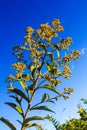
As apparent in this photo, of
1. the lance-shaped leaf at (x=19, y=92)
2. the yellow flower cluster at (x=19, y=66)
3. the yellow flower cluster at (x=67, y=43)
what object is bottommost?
the lance-shaped leaf at (x=19, y=92)

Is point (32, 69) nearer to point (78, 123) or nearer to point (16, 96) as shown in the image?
point (16, 96)

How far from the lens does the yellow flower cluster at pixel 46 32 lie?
29.1 ft

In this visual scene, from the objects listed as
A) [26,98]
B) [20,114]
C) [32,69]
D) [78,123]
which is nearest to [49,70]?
[32,69]

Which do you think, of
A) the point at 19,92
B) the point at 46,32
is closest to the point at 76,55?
the point at 46,32

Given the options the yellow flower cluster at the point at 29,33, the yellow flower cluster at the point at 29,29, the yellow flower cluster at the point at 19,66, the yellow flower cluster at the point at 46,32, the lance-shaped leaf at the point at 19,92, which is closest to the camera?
the lance-shaped leaf at the point at 19,92

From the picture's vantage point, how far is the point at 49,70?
8156mm

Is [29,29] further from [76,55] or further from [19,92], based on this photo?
[19,92]

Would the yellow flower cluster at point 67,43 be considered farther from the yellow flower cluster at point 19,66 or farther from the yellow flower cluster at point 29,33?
the yellow flower cluster at point 19,66

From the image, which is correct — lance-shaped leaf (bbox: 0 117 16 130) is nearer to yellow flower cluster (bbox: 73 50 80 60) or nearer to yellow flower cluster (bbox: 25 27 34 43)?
yellow flower cluster (bbox: 25 27 34 43)

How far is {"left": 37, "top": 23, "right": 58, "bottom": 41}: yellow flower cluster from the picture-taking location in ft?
29.1

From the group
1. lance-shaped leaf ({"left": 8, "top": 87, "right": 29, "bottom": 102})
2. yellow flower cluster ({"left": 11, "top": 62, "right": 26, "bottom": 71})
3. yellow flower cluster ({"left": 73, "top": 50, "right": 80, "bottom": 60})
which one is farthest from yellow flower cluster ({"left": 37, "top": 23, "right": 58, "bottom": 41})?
lance-shaped leaf ({"left": 8, "top": 87, "right": 29, "bottom": 102})

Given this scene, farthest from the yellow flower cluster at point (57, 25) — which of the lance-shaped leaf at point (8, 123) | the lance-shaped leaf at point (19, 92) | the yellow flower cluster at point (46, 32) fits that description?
the lance-shaped leaf at point (8, 123)

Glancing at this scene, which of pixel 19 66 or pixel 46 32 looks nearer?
pixel 19 66

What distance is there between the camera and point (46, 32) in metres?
9.00
